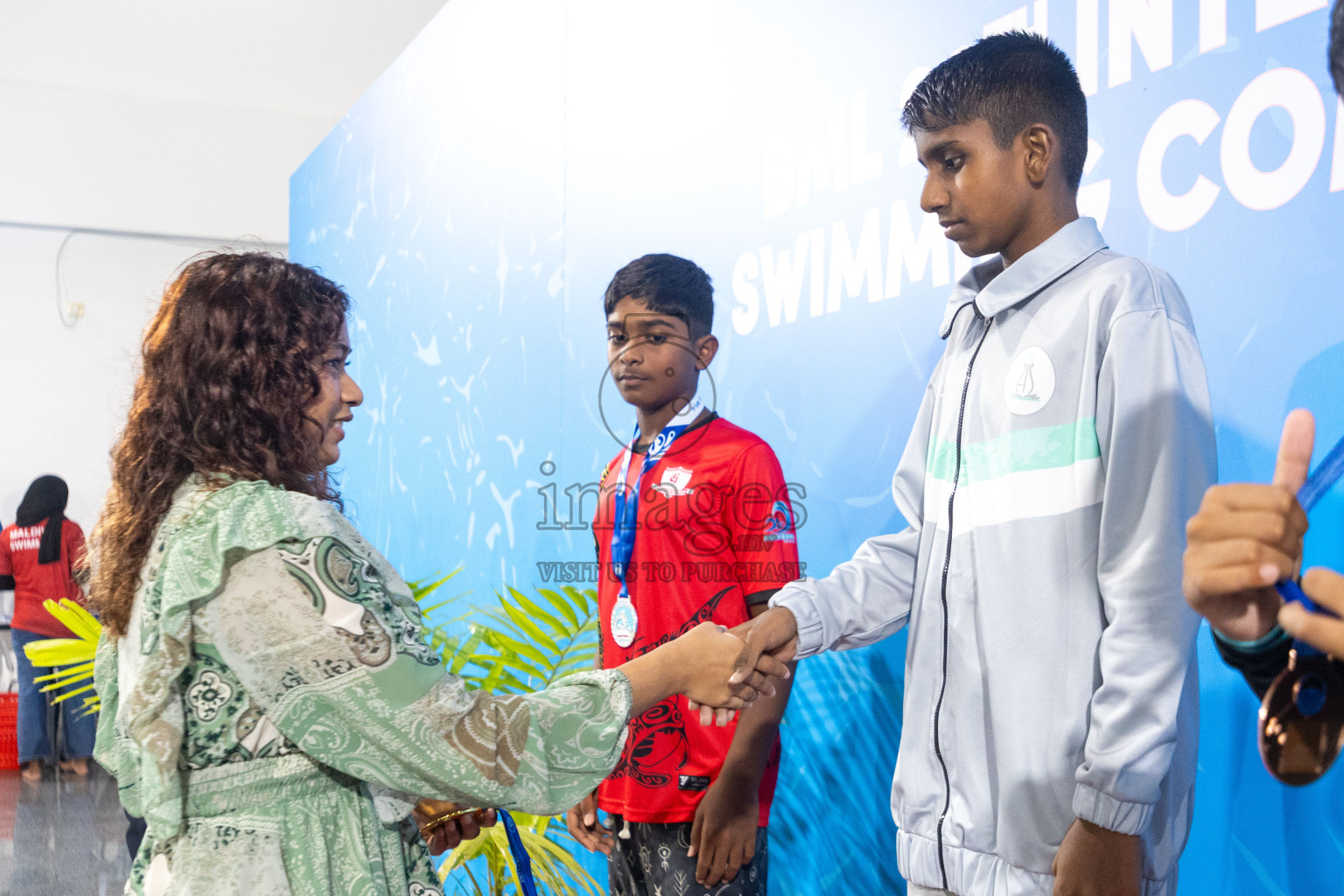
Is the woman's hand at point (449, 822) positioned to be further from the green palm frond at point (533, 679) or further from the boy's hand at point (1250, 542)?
the boy's hand at point (1250, 542)

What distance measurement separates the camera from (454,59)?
173 inches

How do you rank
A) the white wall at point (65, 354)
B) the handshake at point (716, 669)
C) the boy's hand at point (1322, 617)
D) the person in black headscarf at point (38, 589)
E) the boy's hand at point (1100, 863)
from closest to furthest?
1. the boy's hand at point (1322, 617)
2. the boy's hand at point (1100, 863)
3. the handshake at point (716, 669)
4. the person in black headscarf at point (38, 589)
5. the white wall at point (65, 354)

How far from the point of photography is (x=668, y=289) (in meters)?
2.20

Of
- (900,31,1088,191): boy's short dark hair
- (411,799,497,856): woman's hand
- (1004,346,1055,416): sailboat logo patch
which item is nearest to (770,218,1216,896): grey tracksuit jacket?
(1004,346,1055,416): sailboat logo patch

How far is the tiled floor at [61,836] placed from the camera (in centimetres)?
414

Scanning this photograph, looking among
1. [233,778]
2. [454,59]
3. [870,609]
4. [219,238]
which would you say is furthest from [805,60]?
[219,238]

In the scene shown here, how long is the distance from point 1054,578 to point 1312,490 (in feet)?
1.56

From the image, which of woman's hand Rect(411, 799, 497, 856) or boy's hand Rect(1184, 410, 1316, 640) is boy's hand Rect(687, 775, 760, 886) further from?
boy's hand Rect(1184, 410, 1316, 640)

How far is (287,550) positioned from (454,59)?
12.2 ft

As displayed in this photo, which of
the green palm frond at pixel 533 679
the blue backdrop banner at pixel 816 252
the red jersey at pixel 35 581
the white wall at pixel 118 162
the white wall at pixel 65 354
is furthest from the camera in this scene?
the white wall at pixel 65 354

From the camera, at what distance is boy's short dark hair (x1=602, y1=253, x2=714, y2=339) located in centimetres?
219

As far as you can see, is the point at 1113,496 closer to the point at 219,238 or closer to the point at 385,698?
the point at 385,698

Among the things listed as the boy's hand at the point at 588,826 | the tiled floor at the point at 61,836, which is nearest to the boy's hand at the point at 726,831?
the boy's hand at the point at 588,826

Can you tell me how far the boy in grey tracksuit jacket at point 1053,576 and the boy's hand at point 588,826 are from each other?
891mm
